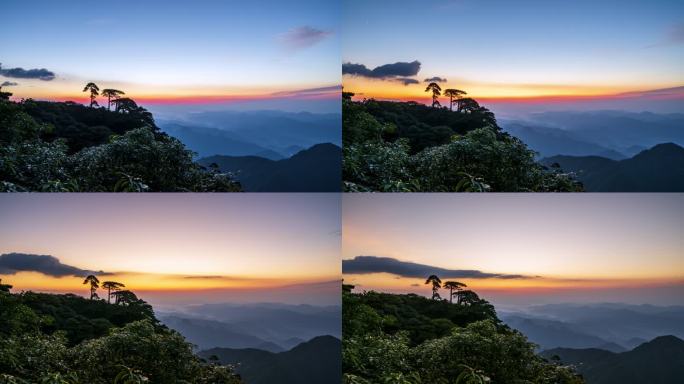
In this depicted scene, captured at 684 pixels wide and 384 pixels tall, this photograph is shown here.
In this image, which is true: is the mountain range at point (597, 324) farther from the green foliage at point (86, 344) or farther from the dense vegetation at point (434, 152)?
the green foliage at point (86, 344)

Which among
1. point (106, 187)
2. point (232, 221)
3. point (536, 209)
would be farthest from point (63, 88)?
point (536, 209)

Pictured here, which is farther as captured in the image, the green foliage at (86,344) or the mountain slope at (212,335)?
the mountain slope at (212,335)

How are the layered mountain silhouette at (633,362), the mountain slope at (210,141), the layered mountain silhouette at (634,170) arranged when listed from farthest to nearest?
1. the mountain slope at (210,141)
2. the layered mountain silhouette at (634,170)
3. the layered mountain silhouette at (633,362)

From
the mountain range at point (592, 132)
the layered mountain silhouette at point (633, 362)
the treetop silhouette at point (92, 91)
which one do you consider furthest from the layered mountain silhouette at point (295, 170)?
the layered mountain silhouette at point (633, 362)

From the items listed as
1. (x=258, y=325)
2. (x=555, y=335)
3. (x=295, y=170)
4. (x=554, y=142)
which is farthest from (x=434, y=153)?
(x=258, y=325)

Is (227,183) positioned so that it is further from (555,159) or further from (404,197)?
(555,159)

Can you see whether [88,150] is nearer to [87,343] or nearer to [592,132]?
[87,343]

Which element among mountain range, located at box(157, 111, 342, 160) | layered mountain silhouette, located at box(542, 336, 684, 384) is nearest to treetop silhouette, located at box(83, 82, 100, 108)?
mountain range, located at box(157, 111, 342, 160)
